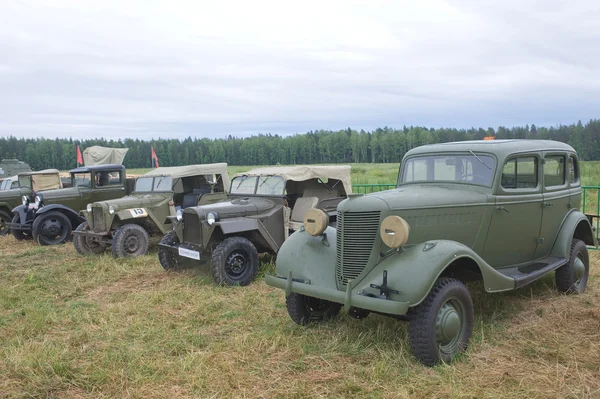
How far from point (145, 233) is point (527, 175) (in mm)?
6883

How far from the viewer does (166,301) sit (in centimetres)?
620

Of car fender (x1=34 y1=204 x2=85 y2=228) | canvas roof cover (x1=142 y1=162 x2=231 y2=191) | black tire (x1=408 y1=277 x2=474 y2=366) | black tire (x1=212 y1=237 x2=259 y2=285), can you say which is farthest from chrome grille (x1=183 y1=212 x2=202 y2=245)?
car fender (x1=34 y1=204 x2=85 y2=228)

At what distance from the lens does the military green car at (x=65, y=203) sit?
1127cm

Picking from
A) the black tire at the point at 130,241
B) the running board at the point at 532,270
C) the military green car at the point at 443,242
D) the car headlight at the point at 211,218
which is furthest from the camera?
the black tire at the point at 130,241

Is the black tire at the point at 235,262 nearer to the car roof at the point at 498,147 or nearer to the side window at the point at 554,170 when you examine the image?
the car roof at the point at 498,147

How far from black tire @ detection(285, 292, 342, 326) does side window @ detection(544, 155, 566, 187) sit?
2.87 m

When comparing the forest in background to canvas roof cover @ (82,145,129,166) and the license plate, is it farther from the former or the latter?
the license plate

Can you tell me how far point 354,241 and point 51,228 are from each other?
932 cm

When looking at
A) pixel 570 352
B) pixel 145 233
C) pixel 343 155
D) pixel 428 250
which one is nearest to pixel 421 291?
pixel 428 250

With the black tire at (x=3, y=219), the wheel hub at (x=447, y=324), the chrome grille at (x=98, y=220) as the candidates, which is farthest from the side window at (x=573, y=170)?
the black tire at (x=3, y=219)

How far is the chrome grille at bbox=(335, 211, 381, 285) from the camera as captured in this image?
14.4ft

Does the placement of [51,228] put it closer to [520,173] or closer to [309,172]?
[309,172]

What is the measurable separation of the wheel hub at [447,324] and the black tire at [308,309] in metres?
1.33

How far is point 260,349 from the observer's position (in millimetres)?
4457
